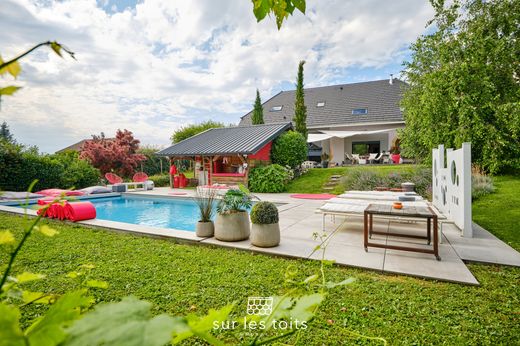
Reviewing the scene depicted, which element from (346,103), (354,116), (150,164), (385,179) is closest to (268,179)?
(385,179)

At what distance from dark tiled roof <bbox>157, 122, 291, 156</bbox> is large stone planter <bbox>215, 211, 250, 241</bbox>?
9.51 meters

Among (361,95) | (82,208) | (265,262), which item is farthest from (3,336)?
(361,95)

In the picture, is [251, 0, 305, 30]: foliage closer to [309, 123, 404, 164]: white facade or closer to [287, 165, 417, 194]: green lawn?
[287, 165, 417, 194]: green lawn

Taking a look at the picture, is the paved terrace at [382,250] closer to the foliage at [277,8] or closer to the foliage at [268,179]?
the foliage at [277,8]

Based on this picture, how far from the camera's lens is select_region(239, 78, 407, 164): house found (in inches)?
931

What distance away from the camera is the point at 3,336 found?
1.10 feet

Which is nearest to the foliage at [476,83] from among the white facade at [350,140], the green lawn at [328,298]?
the white facade at [350,140]

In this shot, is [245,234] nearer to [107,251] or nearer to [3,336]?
[107,251]

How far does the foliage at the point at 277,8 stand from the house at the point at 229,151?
13.8 meters

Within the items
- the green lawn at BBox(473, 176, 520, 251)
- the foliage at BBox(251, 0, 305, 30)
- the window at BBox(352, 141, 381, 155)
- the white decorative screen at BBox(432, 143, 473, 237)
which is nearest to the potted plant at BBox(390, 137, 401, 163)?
the window at BBox(352, 141, 381, 155)

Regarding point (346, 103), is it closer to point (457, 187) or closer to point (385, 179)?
point (385, 179)

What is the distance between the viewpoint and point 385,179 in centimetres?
1361

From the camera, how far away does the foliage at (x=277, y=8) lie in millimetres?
1256

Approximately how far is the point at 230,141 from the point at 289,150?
3.99m
